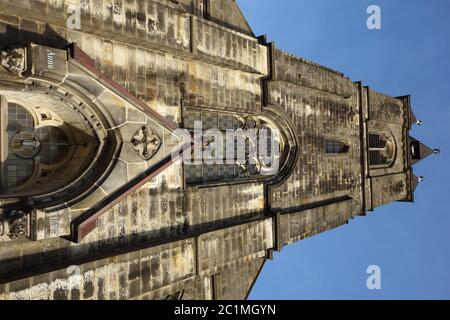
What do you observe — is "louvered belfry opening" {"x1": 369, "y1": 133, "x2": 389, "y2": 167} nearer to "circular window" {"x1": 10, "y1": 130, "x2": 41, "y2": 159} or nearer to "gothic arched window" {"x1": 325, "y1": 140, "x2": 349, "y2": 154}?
"gothic arched window" {"x1": 325, "y1": 140, "x2": 349, "y2": 154}

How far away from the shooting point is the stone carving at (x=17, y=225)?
8945mm

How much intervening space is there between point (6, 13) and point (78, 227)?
503cm

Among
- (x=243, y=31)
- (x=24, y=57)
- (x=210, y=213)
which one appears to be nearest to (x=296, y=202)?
(x=210, y=213)

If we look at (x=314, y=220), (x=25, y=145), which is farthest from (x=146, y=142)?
(x=314, y=220)

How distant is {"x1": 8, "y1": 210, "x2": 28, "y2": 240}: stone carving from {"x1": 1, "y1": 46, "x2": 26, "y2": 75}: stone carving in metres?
2.98

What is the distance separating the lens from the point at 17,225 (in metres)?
9.02

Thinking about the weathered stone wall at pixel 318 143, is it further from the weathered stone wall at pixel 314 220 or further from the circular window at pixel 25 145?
the circular window at pixel 25 145

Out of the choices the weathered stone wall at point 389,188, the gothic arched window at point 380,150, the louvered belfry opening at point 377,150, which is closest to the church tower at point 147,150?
the weathered stone wall at point 389,188

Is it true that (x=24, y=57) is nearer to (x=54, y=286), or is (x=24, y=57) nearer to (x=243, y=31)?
(x=54, y=286)

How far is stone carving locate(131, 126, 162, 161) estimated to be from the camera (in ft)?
38.0

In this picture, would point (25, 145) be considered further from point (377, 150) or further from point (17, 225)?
point (377, 150)

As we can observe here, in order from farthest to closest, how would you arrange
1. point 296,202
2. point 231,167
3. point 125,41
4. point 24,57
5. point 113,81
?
point 296,202
point 231,167
point 125,41
point 113,81
point 24,57

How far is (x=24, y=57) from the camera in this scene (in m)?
9.05

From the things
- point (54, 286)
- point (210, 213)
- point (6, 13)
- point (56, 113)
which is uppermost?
point (6, 13)
